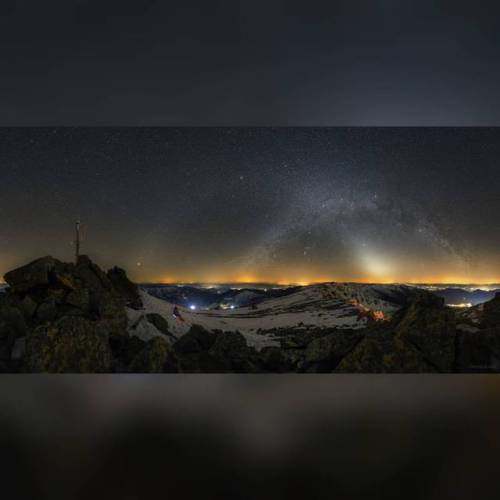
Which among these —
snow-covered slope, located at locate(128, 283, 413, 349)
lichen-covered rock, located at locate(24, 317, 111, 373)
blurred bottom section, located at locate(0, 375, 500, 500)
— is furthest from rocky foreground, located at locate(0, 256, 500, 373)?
blurred bottom section, located at locate(0, 375, 500, 500)

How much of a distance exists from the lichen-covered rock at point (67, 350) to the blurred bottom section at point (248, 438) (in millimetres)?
705

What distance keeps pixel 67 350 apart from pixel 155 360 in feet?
2.13

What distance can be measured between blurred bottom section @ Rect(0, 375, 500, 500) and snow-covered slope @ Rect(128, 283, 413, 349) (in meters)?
2.04

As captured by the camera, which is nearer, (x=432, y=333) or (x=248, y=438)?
(x=248, y=438)

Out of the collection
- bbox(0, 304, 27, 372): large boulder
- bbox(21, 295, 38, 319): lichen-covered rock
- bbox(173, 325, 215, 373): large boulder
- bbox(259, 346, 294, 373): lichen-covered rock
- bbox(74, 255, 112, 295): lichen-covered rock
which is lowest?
bbox(259, 346, 294, 373): lichen-covered rock

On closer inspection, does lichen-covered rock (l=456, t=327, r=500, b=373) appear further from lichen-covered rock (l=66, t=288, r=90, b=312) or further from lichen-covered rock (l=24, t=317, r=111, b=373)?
lichen-covered rock (l=66, t=288, r=90, b=312)

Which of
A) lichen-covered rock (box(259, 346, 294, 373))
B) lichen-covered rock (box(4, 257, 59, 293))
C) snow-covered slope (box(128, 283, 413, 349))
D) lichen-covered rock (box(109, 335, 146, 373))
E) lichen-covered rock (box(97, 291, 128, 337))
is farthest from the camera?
snow-covered slope (box(128, 283, 413, 349))

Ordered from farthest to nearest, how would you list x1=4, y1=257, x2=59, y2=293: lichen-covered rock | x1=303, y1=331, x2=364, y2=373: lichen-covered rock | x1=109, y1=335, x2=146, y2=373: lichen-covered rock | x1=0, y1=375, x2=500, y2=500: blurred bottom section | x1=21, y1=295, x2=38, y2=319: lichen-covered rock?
x1=4, y1=257, x2=59, y2=293: lichen-covered rock → x1=21, y1=295, x2=38, y2=319: lichen-covered rock → x1=303, y1=331, x2=364, y2=373: lichen-covered rock → x1=109, y1=335, x2=146, y2=373: lichen-covered rock → x1=0, y1=375, x2=500, y2=500: blurred bottom section

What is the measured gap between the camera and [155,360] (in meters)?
3.74

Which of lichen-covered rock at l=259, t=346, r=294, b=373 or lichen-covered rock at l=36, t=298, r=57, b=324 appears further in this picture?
lichen-covered rock at l=36, t=298, r=57, b=324

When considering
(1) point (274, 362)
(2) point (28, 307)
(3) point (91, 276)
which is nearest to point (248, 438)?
(1) point (274, 362)

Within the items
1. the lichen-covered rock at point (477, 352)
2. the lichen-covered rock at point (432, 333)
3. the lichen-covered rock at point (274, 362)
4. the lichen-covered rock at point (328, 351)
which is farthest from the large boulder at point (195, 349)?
the lichen-covered rock at point (477, 352)

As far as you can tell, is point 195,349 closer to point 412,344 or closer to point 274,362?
point 274,362

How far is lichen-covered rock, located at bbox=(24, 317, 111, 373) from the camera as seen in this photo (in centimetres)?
362
